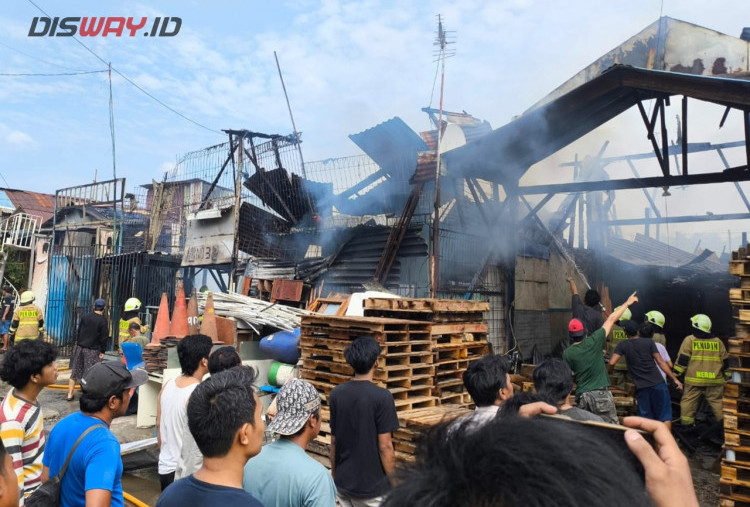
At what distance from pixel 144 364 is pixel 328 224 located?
5301 millimetres

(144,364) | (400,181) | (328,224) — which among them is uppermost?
(400,181)

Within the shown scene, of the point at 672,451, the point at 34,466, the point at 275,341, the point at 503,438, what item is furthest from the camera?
the point at 275,341

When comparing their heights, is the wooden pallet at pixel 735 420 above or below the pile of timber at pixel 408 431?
above

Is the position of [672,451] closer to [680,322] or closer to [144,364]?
[144,364]

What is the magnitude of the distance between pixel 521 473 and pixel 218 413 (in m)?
1.69

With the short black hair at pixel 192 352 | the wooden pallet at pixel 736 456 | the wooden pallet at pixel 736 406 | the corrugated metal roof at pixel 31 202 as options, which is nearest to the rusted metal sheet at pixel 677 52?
the wooden pallet at pixel 736 406

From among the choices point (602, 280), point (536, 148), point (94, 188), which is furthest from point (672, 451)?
point (94, 188)

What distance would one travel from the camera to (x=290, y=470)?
2.52 metres

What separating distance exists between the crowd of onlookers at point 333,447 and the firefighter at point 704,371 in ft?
17.9

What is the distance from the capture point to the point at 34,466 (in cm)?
324

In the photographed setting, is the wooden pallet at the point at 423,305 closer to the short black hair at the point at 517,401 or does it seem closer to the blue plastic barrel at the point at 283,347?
the blue plastic barrel at the point at 283,347

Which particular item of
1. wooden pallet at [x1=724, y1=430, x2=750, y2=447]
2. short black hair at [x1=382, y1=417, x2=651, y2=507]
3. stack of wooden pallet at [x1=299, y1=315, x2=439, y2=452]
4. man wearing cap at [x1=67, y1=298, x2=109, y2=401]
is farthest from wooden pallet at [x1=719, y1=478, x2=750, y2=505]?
man wearing cap at [x1=67, y1=298, x2=109, y2=401]

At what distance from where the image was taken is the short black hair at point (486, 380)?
11.2 feet

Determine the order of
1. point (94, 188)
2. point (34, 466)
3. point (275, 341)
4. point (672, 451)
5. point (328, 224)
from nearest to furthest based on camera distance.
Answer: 1. point (672, 451)
2. point (34, 466)
3. point (275, 341)
4. point (328, 224)
5. point (94, 188)
